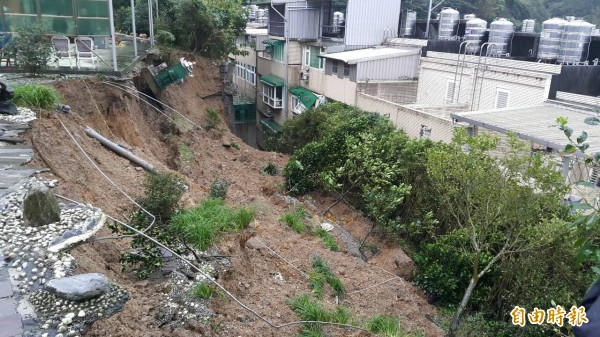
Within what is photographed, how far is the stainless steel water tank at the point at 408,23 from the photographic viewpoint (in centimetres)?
2481

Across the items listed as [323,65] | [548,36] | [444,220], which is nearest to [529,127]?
[444,220]

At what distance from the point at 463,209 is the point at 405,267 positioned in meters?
2.81

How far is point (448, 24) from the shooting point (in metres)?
23.4

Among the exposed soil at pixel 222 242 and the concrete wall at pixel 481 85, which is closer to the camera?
the exposed soil at pixel 222 242

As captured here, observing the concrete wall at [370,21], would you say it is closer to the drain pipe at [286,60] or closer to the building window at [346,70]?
the building window at [346,70]

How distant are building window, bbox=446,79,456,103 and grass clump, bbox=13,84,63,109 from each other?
1421cm

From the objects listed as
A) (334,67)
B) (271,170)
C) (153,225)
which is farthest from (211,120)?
(153,225)

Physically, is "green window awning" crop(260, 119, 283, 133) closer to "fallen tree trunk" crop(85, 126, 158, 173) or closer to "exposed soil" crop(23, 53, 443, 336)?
"exposed soil" crop(23, 53, 443, 336)

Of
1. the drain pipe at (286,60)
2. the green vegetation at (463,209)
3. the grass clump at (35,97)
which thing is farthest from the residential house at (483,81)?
the grass clump at (35,97)

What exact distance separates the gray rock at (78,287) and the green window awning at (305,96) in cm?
1887

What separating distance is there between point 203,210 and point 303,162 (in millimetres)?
6582

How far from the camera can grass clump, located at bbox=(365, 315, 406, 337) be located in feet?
23.1

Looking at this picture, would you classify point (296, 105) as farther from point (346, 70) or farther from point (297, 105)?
point (346, 70)

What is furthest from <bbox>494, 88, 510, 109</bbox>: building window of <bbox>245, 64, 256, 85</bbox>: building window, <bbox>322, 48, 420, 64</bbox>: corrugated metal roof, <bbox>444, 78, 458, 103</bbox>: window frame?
<bbox>245, 64, 256, 85</bbox>: building window
